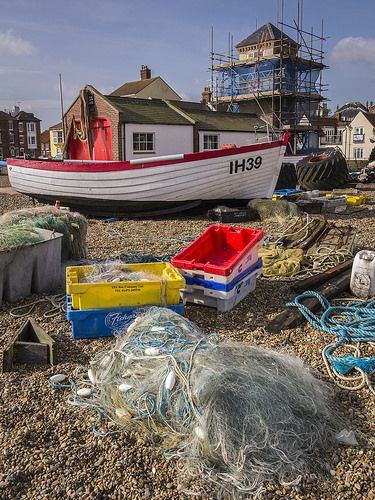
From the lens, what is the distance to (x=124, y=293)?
4375 mm

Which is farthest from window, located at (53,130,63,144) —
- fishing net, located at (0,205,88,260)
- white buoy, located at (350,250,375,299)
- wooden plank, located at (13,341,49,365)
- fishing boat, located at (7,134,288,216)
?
wooden plank, located at (13,341,49,365)

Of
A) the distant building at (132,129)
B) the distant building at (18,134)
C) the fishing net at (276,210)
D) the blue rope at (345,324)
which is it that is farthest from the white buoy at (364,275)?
the distant building at (18,134)

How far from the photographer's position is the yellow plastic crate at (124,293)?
4291 millimetres

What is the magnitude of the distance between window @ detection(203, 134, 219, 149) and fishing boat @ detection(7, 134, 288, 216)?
26.0 ft

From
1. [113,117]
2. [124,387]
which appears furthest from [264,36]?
[124,387]

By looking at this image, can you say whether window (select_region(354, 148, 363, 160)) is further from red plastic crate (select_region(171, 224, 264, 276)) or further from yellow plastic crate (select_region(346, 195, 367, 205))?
red plastic crate (select_region(171, 224, 264, 276))

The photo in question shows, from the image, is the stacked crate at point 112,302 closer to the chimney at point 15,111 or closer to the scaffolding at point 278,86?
the scaffolding at point 278,86

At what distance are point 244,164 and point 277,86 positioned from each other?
58.0 feet

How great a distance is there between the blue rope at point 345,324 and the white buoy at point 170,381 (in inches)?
58.2

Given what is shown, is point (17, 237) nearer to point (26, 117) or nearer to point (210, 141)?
point (210, 141)

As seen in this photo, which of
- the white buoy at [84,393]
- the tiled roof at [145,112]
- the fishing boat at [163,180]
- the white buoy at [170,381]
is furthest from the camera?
the tiled roof at [145,112]

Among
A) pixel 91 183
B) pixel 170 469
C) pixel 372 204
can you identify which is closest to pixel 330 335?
pixel 170 469

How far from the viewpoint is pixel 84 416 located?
3.17m

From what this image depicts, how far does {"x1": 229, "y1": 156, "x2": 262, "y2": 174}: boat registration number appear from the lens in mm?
11258
